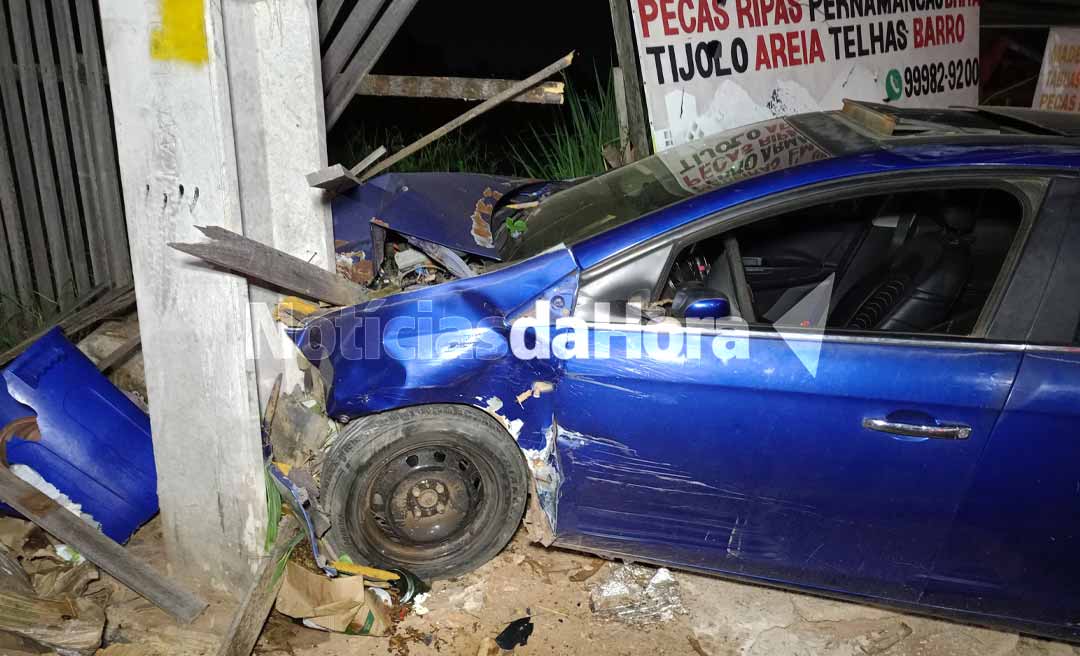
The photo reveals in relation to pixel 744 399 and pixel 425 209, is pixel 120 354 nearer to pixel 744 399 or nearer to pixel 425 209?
pixel 425 209

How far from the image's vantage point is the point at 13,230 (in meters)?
4.61

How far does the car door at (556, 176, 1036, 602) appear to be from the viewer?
242cm

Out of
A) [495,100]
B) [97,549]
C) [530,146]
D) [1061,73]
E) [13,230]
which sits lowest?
[97,549]

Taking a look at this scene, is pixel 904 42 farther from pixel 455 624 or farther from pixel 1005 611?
pixel 455 624

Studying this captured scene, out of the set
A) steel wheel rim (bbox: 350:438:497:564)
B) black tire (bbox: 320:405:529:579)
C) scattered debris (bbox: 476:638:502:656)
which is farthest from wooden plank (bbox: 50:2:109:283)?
scattered debris (bbox: 476:638:502:656)

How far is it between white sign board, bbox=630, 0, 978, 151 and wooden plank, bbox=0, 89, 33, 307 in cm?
365

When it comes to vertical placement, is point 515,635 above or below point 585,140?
below

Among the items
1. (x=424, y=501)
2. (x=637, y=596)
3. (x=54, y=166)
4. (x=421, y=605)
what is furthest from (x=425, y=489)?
(x=54, y=166)

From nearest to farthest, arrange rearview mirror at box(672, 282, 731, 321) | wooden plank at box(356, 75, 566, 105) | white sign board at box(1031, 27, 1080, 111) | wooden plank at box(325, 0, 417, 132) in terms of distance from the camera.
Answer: rearview mirror at box(672, 282, 731, 321) < wooden plank at box(356, 75, 566, 105) < wooden plank at box(325, 0, 417, 132) < white sign board at box(1031, 27, 1080, 111)

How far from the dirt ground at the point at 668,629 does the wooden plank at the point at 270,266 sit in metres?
1.20

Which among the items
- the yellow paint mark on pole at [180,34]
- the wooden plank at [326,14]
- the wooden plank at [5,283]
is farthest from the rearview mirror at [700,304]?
the wooden plank at [5,283]

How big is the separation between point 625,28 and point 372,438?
3.15 meters

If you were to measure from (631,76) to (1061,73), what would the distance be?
455 cm

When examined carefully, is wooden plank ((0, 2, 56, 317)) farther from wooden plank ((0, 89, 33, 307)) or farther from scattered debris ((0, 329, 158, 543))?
scattered debris ((0, 329, 158, 543))
